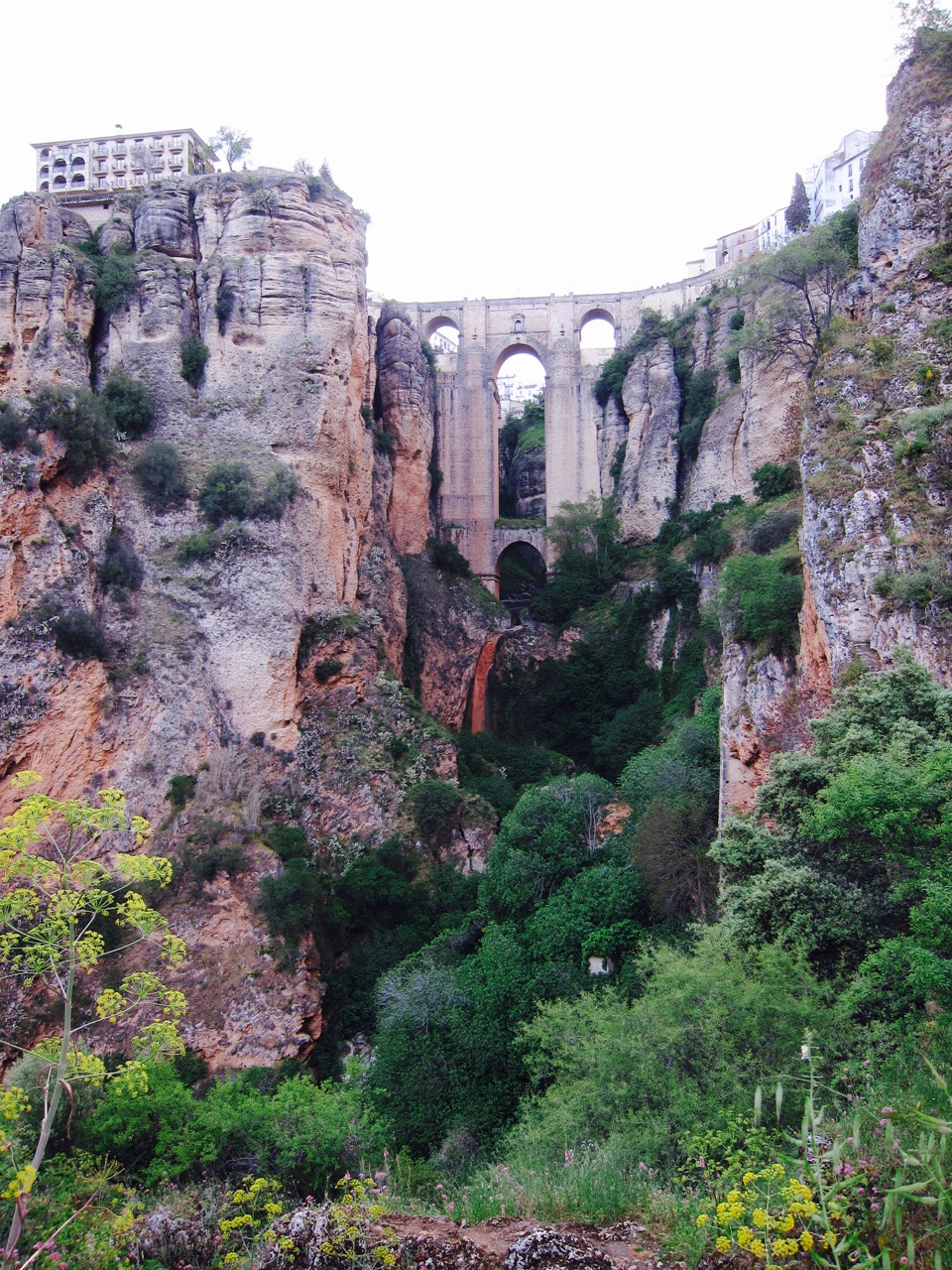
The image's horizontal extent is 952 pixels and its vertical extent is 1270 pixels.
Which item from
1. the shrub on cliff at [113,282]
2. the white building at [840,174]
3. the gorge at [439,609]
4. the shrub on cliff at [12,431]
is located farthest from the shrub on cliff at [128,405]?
the white building at [840,174]

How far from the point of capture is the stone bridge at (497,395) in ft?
127

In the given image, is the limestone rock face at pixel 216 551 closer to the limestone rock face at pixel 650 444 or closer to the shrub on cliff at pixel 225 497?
the shrub on cliff at pixel 225 497

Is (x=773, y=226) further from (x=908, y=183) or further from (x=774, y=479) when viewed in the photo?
(x=908, y=183)

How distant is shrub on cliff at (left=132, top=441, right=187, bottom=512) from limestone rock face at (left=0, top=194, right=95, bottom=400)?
2758mm

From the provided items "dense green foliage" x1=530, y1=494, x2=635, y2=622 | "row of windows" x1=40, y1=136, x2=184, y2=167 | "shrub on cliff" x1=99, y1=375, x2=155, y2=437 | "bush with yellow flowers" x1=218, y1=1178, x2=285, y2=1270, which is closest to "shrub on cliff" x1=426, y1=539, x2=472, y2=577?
"dense green foliage" x1=530, y1=494, x2=635, y2=622

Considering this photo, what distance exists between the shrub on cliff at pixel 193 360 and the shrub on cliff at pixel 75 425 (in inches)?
124

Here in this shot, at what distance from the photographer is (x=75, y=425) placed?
25.4 m

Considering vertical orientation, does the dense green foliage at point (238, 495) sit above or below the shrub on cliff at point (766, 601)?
above

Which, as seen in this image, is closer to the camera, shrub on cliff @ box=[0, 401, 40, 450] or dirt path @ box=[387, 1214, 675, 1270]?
dirt path @ box=[387, 1214, 675, 1270]

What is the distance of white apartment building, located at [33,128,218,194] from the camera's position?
122ft

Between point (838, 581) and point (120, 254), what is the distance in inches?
912

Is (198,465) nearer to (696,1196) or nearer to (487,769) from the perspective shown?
(487,769)

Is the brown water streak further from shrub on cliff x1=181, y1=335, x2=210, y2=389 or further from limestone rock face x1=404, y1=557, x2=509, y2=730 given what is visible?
shrub on cliff x1=181, y1=335, x2=210, y2=389

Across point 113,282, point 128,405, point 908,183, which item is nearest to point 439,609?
point 128,405
